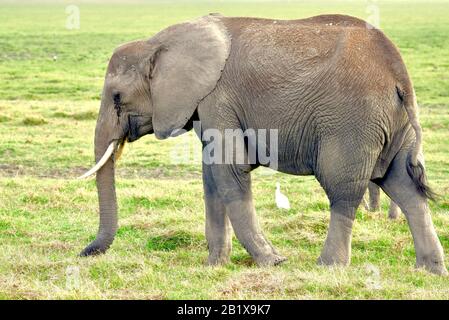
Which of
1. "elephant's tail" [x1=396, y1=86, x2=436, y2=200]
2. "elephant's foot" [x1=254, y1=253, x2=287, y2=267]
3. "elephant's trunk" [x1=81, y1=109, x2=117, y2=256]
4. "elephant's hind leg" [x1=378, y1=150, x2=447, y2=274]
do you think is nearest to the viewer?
"elephant's tail" [x1=396, y1=86, x2=436, y2=200]

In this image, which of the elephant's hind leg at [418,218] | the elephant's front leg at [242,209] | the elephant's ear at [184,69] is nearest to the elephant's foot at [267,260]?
the elephant's front leg at [242,209]

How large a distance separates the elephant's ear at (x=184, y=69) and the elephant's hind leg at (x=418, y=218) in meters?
1.69

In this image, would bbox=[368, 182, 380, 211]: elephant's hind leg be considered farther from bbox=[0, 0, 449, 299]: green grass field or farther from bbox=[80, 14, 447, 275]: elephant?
bbox=[80, 14, 447, 275]: elephant

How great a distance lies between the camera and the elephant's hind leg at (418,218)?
7.89 metres

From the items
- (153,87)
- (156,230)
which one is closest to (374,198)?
(156,230)

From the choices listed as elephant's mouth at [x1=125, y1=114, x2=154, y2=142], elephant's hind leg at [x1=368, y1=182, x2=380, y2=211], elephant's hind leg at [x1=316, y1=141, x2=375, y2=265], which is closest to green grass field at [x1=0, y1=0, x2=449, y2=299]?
elephant's hind leg at [x1=316, y1=141, x2=375, y2=265]

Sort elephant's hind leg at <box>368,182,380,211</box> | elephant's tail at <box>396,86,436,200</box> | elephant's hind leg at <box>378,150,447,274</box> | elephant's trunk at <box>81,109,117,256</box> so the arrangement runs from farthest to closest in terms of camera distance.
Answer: elephant's hind leg at <box>368,182,380,211</box>, elephant's trunk at <box>81,109,117,256</box>, elephant's hind leg at <box>378,150,447,274</box>, elephant's tail at <box>396,86,436,200</box>

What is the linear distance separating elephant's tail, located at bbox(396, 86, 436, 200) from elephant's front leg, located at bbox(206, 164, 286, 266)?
129cm

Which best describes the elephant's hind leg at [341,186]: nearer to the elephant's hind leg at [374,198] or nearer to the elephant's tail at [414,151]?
the elephant's tail at [414,151]

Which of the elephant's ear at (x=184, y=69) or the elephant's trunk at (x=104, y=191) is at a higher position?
the elephant's ear at (x=184, y=69)

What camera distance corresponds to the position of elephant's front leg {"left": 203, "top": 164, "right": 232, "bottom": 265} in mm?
8344
